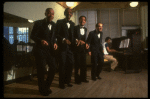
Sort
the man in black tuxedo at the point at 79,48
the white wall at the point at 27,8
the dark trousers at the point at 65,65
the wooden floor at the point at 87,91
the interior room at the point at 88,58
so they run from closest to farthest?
the wooden floor at the point at 87,91 → the interior room at the point at 88,58 → the dark trousers at the point at 65,65 → the man in black tuxedo at the point at 79,48 → the white wall at the point at 27,8

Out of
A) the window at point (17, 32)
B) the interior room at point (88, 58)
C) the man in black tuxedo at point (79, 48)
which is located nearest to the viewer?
the interior room at point (88, 58)

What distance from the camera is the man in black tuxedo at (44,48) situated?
2.75m

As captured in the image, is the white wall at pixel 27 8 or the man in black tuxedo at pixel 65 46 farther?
the white wall at pixel 27 8

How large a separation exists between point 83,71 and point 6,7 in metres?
2.48

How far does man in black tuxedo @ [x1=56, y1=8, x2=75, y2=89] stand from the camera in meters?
3.35

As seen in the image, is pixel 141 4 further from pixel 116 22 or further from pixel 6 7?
pixel 6 7

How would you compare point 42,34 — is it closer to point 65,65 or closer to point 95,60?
point 65,65

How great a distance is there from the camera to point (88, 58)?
26.9 ft


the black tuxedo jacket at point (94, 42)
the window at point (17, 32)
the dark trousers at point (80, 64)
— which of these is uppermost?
the window at point (17, 32)

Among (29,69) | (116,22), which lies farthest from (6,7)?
(116,22)

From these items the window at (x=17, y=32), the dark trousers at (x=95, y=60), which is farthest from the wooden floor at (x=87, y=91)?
the window at (x=17, y=32)

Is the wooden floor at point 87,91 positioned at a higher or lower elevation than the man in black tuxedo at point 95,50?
lower

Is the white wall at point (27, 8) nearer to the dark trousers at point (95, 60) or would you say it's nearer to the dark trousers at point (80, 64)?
the dark trousers at point (80, 64)

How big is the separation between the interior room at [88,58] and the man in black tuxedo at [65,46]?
0.30 metres
